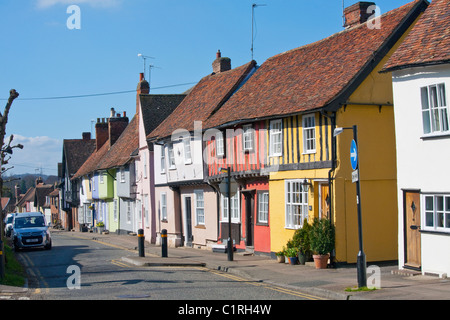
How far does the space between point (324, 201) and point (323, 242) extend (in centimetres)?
161

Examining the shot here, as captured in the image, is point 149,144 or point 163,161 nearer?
point 163,161

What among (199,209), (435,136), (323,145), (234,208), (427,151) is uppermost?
(323,145)

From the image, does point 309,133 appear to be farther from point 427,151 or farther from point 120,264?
point 120,264

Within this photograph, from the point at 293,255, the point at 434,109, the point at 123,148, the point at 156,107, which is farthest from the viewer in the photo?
the point at 123,148

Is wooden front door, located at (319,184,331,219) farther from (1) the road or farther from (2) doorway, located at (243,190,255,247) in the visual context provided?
(2) doorway, located at (243,190,255,247)

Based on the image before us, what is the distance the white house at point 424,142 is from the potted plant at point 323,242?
268 centimetres

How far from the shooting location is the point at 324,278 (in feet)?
55.0

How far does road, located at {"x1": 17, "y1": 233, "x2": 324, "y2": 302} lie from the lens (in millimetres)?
13883

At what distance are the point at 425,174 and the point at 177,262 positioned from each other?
395 inches

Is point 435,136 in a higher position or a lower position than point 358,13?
lower

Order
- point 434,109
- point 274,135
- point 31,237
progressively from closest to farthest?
point 434,109 → point 274,135 → point 31,237

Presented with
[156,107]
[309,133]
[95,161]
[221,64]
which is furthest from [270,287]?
[95,161]

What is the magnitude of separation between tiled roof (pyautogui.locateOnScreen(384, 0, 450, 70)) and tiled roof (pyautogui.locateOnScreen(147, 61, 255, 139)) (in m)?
13.3

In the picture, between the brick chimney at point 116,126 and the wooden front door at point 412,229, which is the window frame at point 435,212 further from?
the brick chimney at point 116,126
